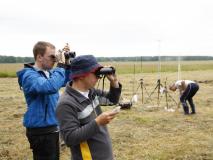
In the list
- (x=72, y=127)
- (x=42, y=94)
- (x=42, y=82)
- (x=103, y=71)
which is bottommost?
(x=72, y=127)

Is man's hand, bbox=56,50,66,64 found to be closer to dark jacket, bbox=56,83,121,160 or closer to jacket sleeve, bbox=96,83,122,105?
jacket sleeve, bbox=96,83,122,105

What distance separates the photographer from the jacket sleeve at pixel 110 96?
3.22m

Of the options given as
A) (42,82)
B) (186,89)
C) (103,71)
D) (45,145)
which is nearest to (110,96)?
(103,71)

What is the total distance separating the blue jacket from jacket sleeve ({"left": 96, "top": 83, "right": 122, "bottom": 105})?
622 millimetres

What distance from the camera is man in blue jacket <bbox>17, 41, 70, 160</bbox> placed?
3746mm

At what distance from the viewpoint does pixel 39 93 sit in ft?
12.3

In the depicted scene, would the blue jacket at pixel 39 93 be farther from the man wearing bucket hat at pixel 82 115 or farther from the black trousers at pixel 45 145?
the man wearing bucket hat at pixel 82 115

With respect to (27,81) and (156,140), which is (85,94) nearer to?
(27,81)

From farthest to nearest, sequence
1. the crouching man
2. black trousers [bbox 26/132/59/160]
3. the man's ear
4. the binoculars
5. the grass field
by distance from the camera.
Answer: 1. the crouching man
2. the grass field
3. black trousers [bbox 26/132/59/160]
4. the man's ear
5. the binoculars

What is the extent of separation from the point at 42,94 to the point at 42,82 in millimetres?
142

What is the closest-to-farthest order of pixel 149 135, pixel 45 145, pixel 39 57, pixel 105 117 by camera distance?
1. pixel 105 117
2. pixel 39 57
3. pixel 45 145
4. pixel 149 135

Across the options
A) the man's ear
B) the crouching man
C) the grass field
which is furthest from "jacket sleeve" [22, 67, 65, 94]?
the crouching man

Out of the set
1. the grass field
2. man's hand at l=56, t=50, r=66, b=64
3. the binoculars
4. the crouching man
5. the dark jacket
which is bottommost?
the grass field

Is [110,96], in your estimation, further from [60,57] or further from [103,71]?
[60,57]
